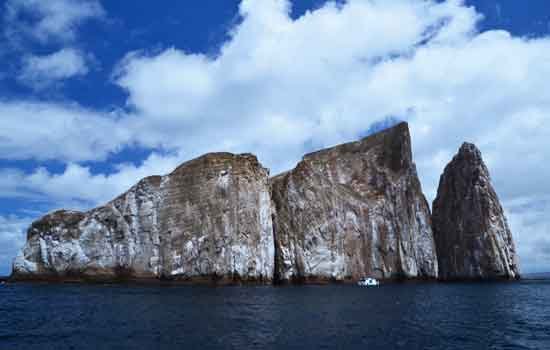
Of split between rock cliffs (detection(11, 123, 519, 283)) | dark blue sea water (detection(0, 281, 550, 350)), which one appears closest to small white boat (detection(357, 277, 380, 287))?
split between rock cliffs (detection(11, 123, 519, 283))

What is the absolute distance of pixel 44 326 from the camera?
36.9m

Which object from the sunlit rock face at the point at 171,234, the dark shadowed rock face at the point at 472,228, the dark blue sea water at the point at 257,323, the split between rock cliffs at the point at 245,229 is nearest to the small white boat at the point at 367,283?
the split between rock cliffs at the point at 245,229

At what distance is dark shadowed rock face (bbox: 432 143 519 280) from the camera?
122m

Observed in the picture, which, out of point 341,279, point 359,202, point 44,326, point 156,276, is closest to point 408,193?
point 359,202

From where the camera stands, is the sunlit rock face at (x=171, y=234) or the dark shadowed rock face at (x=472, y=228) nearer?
the sunlit rock face at (x=171, y=234)

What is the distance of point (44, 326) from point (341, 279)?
67.2 m

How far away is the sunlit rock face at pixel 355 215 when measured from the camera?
93125mm

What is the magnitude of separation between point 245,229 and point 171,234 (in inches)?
493

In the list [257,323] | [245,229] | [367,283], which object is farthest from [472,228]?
[257,323]

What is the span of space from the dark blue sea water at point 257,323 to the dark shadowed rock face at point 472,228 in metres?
64.0

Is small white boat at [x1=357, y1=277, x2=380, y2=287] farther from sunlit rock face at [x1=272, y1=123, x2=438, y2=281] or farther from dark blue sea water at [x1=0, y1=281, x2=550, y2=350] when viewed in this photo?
dark blue sea water at [x1=0, y1=281, x2=550, y2=350]

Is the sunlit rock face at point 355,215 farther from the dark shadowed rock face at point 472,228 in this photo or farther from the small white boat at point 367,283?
the dark shadowed rock face at point 472,228

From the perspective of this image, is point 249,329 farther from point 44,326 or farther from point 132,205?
point 132,205

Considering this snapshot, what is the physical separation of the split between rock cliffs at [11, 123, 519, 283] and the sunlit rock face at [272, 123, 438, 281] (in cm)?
23
